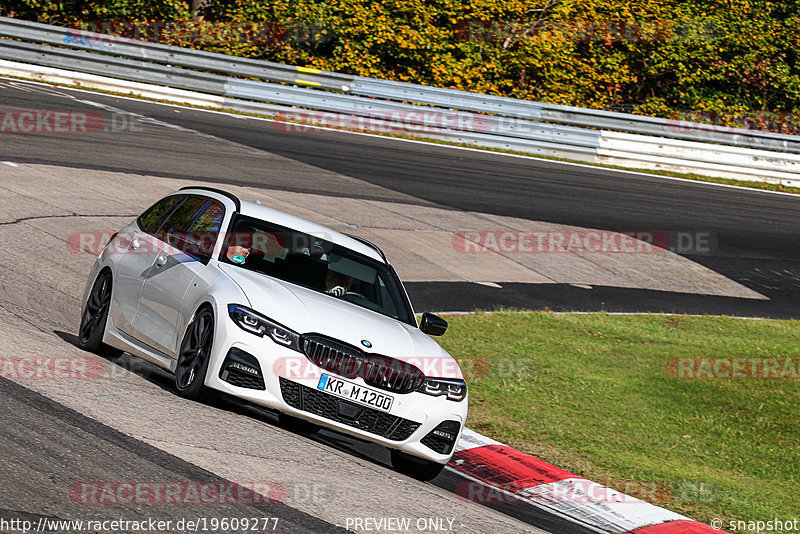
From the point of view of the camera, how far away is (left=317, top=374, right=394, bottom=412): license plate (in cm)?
698

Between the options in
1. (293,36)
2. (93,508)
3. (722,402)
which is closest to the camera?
(93,508)

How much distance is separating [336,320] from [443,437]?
110 cm

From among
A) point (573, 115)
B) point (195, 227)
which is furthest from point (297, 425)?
point (573, 115)

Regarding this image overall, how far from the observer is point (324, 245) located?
337 inches

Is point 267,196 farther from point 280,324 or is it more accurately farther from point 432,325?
point 280,324

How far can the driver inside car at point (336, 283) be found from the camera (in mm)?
8172

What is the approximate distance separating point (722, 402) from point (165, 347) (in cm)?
592

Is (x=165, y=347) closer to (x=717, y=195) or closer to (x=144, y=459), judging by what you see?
(x=144, y=459)

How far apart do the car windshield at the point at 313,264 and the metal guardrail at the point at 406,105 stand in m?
16.6

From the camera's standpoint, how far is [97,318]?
351 inches

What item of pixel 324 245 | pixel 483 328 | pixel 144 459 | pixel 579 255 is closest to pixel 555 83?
pixel 579 255

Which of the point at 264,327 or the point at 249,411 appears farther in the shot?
the point at 249,411

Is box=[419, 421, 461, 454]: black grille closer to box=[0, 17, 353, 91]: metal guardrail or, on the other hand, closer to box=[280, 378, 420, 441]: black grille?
box=[280, 378, 420, 441]: black grille

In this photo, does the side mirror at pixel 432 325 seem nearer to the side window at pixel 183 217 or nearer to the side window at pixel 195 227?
the side window at pixel 195 227
